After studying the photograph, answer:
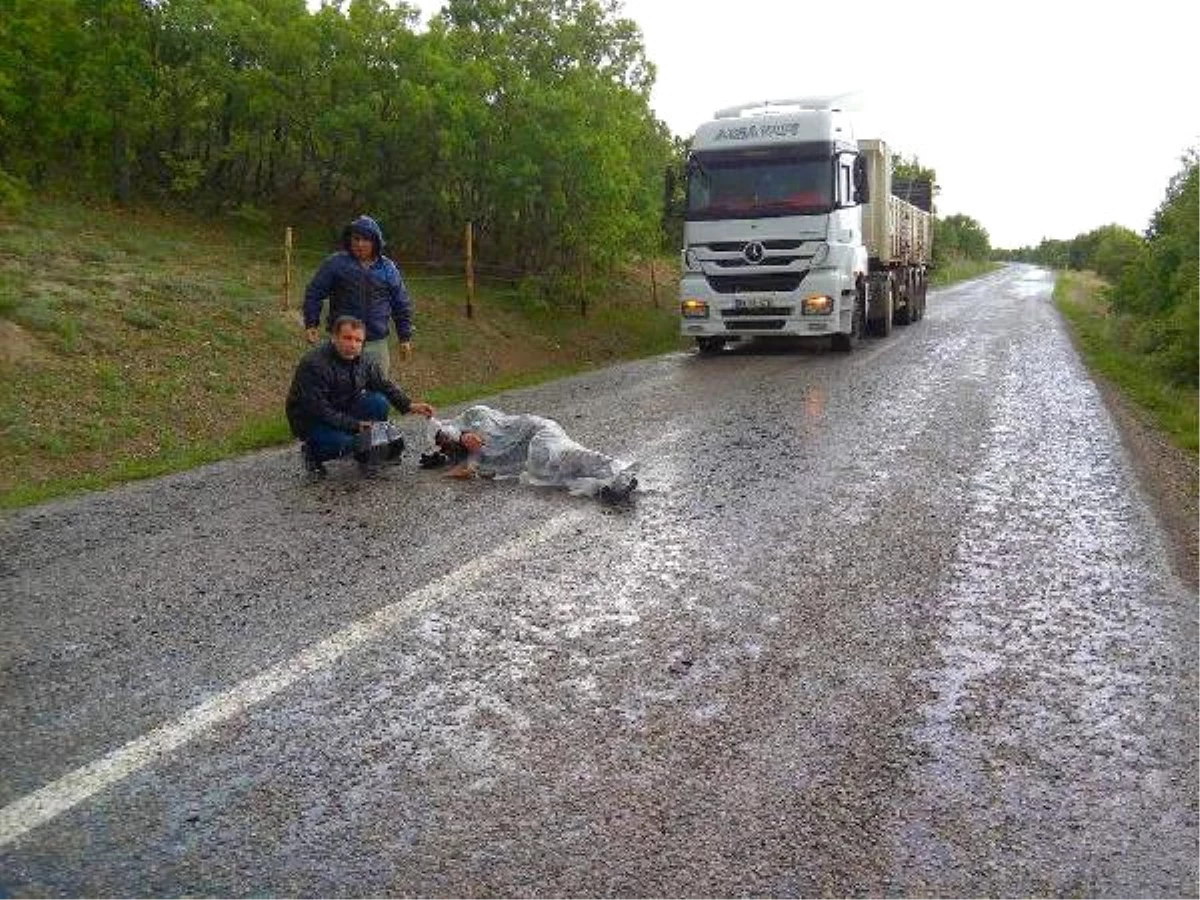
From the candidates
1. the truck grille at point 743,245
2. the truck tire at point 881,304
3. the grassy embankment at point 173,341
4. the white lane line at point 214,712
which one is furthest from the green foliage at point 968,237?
the white lane line at point 214,712

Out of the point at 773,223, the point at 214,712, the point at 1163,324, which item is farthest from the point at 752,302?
the point at 214,712

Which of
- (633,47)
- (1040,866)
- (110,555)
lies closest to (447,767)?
(1040,866)

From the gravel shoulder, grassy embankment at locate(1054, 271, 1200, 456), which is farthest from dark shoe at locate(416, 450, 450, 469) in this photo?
grassy embankment at locate(1054, 271, 1200, 456)

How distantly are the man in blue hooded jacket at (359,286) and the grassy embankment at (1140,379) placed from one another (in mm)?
6951

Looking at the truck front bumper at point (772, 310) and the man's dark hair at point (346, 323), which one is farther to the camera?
the truck front bumper at point (772, 310)

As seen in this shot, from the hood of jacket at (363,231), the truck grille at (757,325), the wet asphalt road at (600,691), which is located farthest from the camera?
the truck grille at (757,325)

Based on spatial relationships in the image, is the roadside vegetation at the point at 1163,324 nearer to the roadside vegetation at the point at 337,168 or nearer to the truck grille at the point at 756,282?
the truck grille at the point at 756,282

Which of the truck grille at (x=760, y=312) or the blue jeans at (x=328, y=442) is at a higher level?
the truck grille at (x=760, y=312)

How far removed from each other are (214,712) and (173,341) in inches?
382

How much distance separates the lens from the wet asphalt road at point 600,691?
95.5 inches

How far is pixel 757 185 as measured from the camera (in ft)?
47.9

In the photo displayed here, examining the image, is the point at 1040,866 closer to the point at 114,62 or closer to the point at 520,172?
the point at 520,172

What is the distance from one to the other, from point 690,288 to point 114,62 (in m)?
12.5

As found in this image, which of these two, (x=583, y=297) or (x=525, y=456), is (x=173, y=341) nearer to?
(x=525, y=456)
